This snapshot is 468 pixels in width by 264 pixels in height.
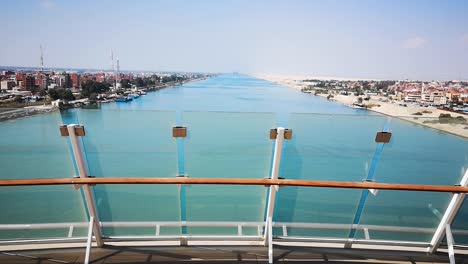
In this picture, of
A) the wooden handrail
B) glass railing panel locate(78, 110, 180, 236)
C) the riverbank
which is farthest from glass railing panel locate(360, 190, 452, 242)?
the riverbank

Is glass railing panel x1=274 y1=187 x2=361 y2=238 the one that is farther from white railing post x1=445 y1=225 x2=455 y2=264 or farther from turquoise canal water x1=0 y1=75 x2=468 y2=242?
white railing post x1=445 y1=225 x2=455 y2=264

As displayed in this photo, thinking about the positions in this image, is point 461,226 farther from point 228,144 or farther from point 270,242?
point 228,144

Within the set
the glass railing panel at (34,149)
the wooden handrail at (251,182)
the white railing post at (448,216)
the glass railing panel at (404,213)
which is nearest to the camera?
the wooden handrail at (251,182)

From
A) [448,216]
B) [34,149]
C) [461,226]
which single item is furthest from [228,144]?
[461,226]

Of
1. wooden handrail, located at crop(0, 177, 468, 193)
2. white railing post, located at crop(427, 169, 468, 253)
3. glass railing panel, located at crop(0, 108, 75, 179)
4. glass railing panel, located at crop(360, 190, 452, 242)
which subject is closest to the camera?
wooden handrail, located at crop(0, 177, 468, 193)

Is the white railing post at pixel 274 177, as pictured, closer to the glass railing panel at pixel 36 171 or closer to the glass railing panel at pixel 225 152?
the glass railing panel at pixel 225 152

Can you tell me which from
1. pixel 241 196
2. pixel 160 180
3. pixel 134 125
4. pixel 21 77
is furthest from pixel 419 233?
pixel 21 77

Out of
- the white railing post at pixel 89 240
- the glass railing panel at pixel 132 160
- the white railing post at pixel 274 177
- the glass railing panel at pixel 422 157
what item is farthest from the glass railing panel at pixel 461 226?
the white railing post at pixel 89 240

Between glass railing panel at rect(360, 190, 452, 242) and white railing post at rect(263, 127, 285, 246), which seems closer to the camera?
white railing post at rect(263, 127, 285, 246)
